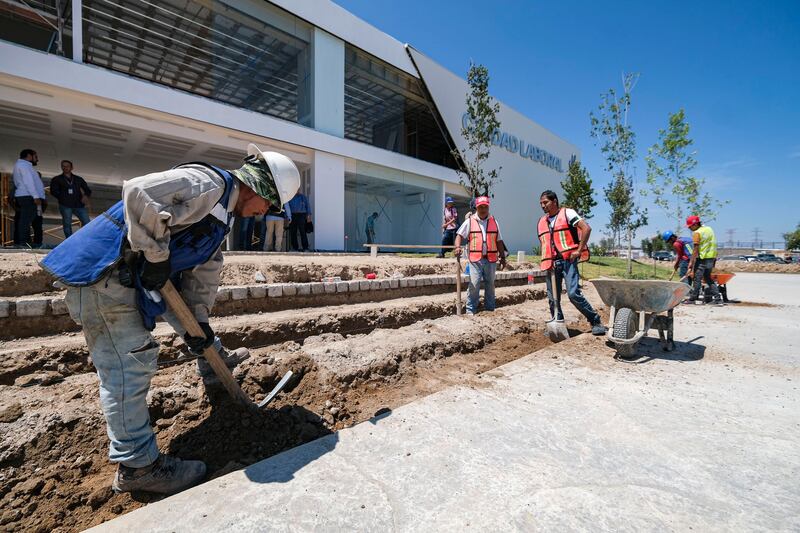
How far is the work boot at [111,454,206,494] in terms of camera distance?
5.27 ft

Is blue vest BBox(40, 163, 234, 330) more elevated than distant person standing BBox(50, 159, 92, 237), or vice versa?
distant person standing BBox(50, 159, 92, 237)

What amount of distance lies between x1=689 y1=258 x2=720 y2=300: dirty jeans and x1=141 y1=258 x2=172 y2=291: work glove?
938 cm

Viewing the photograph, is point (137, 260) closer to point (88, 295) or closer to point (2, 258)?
point (88, 295)

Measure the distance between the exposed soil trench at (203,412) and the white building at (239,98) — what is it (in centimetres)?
767

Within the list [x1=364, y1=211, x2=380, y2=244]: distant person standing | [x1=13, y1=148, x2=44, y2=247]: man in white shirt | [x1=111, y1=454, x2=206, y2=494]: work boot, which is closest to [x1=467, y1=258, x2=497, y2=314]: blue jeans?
[x1=111, y1=454, x2=206, y2=494]: work boot

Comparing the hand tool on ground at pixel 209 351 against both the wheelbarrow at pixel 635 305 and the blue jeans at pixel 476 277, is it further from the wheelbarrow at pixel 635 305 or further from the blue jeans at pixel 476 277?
the blue jeans at pixel 476 277

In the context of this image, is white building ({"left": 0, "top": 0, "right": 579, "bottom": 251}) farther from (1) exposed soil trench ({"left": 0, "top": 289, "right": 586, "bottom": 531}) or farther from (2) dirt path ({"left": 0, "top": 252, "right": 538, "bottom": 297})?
(1) exposed soil trench ({"left": 0, "top": 289, "right": 586, "bottom": 531})

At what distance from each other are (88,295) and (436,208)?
15724mm

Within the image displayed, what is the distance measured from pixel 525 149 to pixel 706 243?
49.7 ft

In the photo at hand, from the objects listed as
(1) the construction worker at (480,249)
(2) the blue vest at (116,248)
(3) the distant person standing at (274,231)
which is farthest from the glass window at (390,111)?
(2) the blue vest at (116,248)

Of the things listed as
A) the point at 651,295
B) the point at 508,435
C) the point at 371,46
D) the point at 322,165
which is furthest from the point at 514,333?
the point at 371,46

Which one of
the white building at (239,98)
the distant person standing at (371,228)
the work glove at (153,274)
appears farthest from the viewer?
the distant person standing at (371,228)

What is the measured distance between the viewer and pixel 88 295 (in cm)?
165

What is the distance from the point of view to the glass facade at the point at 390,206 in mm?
13867
